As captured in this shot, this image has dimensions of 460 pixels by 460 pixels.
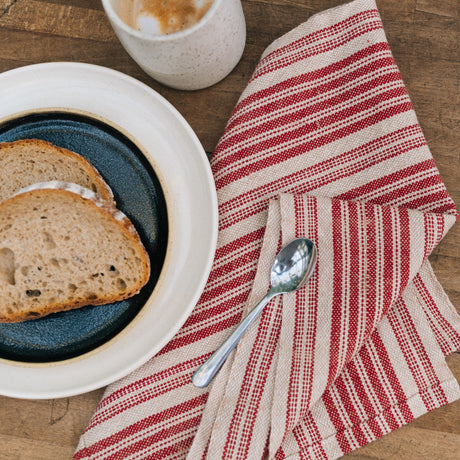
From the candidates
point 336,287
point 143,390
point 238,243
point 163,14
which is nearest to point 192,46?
point 163,14

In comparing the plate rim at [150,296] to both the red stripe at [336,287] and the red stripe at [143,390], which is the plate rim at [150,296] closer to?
the red stripe at [143,390]

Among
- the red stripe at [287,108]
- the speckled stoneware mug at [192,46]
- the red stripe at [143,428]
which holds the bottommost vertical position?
the red stripe at [143,428]

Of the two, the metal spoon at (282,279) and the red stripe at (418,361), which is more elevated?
the metal spoon at (282,279)

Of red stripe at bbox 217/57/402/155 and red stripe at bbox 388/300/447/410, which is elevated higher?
red stripe at bbox 217/57/402/155

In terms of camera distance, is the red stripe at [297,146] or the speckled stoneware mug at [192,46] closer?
the speckled stoneware mug at [192,46]

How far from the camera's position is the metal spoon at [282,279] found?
0.79 meters

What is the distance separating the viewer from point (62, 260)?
0.77 m

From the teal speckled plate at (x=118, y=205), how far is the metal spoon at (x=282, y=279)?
15 cm

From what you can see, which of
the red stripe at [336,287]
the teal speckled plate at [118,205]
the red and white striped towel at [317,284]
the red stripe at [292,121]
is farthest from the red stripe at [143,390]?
the red stripe at [292,121]

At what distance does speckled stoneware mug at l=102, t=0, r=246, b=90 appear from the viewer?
66 cm

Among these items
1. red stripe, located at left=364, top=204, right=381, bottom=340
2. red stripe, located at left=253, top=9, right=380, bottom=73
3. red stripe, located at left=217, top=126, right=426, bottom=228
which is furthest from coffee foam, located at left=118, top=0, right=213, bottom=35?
red stripe, located at left=364, top=204, right=381, bottom=340

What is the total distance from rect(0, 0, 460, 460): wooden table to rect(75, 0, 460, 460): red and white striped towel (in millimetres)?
48

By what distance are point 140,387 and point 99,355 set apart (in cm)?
9

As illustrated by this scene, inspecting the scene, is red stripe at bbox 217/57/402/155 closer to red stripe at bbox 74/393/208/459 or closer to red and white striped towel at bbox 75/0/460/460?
red and white striped towel at bbox 75/0/460/460
